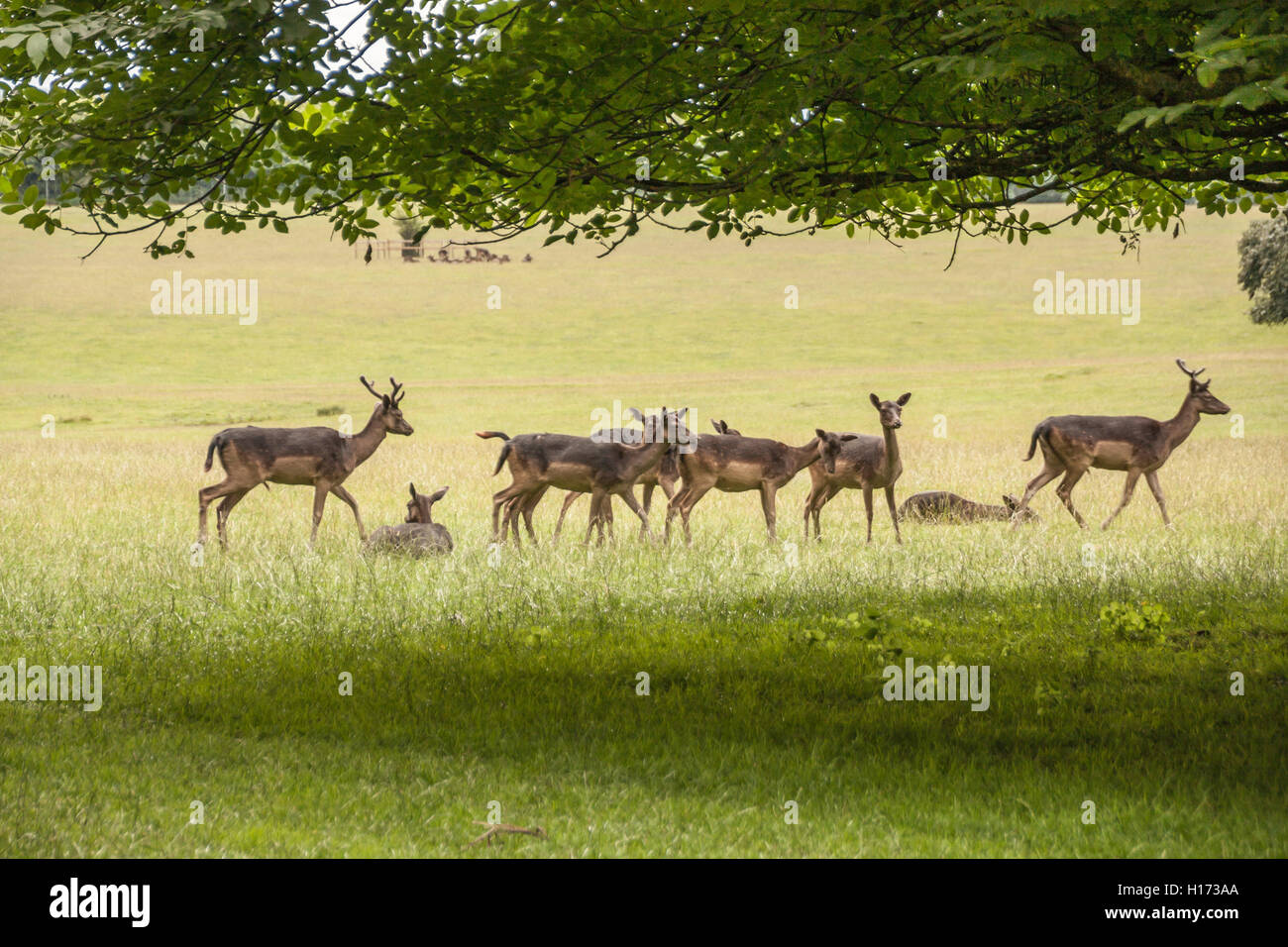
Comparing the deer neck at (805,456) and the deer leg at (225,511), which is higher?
the deer neck at (805,456)

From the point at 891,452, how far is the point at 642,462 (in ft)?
10.6

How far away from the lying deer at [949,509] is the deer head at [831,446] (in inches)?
85.3

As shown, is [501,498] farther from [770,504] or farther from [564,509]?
[770,504]

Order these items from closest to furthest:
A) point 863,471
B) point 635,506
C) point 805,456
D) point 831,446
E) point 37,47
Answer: point 37,47, point 635,506, point 831,446, point 805,456, point 863,471

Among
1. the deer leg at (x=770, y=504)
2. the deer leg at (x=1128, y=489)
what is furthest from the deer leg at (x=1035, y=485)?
the deer leg at (x=770, y=504)

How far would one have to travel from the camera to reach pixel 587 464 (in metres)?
15.6

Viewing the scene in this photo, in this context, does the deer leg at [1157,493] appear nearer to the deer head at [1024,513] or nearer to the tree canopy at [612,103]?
the deer head at [1024,513]

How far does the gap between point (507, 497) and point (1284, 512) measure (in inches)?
430

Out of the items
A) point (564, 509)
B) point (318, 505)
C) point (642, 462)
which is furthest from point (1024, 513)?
point (318, 505)

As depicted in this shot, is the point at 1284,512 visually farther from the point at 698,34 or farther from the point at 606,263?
the point at 606,263

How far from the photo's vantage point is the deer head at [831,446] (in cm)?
A: 1667

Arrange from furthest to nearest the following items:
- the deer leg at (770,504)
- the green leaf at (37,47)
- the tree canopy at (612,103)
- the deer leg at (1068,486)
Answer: the deer leg at (1068,486) < the deer leg at (770,504) < the tree canopy at (612,103) < the green leaf at (37,47)

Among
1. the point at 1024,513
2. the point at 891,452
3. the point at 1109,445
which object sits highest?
the point at 1109,445

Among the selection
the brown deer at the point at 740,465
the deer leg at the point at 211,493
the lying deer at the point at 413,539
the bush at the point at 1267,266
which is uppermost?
the bush at the point at 1267,266
